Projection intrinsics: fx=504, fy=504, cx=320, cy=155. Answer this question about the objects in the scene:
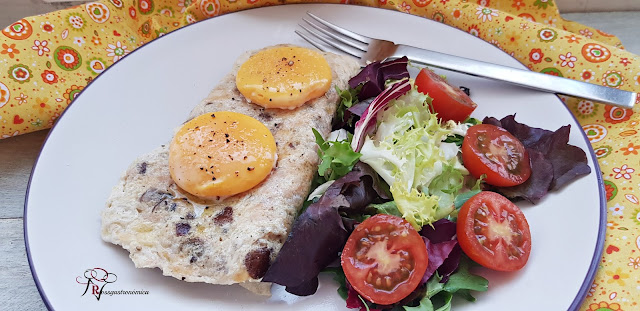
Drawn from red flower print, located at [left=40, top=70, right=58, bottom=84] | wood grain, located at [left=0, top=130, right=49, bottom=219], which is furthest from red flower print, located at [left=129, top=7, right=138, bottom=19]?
wood grain, located at [left=0, top=130, right=49, bottom=219]

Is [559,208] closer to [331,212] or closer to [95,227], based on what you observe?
[331,212]

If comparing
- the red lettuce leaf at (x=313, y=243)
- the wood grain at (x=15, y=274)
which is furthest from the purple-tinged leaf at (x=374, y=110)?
the wood grain at (x=15, y=274)

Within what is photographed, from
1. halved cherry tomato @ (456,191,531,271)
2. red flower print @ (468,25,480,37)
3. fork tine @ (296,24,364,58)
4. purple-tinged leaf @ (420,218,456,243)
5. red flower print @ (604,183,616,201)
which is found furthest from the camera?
red flower print @ (468,25,480,37)

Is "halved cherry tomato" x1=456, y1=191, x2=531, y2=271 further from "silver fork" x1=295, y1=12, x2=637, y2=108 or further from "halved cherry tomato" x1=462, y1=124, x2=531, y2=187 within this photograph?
"silver fork" x1=295, y1=12, x2=637, y2=108

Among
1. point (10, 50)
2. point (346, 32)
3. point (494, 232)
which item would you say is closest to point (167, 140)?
point (10, 50)

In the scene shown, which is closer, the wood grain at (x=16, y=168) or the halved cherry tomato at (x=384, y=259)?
the halved cherry tomato at (x=384, y=259)

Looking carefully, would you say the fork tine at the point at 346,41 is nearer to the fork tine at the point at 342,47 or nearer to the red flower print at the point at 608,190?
the fork tine at the point at 342,47
